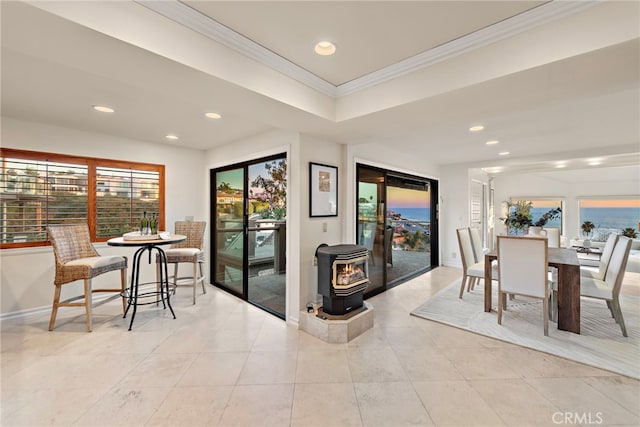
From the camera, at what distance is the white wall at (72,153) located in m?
3.19

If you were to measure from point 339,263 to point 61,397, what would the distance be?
2.35 m

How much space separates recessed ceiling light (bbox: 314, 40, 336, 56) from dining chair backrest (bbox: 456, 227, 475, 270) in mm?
3201

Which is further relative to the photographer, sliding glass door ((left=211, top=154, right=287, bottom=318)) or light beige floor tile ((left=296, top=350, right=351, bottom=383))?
sliding glass door ((left=211, top=154, right=287, bottom=318))

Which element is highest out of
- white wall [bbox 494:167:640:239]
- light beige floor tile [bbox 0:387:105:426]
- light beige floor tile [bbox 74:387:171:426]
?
white wall [bbox 494:167:640:239]

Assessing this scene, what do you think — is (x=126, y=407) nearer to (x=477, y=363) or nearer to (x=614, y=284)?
(x=477, y=363)

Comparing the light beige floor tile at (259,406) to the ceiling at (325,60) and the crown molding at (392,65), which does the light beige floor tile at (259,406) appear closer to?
the ceiling at (325,60)

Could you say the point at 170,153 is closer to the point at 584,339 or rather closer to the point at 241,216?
the point at 241,216

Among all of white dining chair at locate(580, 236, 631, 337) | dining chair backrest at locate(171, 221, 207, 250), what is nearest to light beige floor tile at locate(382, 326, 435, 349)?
white dining chair at locate(580, 236, 631, 337)

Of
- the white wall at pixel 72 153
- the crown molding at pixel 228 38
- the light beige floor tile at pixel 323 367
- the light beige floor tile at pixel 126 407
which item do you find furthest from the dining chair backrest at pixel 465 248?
the white wall at pixel 72 153

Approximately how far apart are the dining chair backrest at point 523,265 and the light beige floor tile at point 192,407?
9.94ft

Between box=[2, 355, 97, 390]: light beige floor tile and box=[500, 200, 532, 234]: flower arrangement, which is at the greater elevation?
box=[500, 200, 532, 234]: flower arrangement

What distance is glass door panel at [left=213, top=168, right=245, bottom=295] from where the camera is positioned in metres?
4.13

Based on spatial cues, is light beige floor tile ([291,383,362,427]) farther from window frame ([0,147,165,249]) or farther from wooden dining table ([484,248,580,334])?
window frame ([0,147,165,249])

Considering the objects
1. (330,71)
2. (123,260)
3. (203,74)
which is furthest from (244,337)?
(330,71)
